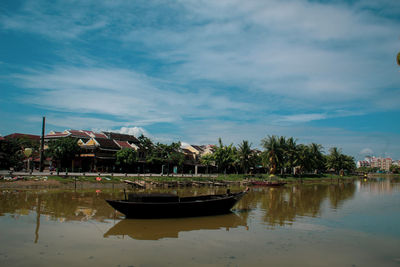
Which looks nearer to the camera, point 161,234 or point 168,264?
point 168,264

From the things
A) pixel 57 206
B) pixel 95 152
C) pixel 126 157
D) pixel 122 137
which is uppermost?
pixel 122 137

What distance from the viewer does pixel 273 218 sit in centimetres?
1827

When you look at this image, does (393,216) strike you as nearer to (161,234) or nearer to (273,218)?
(273,218)

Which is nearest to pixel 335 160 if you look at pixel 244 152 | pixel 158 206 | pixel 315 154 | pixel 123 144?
pixel 315 154

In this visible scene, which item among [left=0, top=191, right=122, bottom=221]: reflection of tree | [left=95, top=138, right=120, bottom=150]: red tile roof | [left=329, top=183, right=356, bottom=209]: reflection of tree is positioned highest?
[left=95, top=138, right=120, bottom=150]: red tile roof

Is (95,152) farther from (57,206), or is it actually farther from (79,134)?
(57,206)

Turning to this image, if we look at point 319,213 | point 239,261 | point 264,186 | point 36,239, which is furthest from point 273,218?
point 264,186

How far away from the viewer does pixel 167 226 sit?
49.5ft

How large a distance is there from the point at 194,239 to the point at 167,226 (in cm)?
264

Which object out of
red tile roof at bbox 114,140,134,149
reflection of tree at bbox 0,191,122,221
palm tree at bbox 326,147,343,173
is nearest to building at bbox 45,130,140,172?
red tile roof at bbox 114,140,134,149

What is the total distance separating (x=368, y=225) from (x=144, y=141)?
139 ft

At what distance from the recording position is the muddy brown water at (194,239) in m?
10.1

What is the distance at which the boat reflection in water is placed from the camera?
13469 mm

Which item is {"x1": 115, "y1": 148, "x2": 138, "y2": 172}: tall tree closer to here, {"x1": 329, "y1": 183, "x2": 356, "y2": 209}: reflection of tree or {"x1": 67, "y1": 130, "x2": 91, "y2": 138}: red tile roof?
{"x1": 67, "y1": 130, "x2": 91, "y2": 138}: red tile roof
